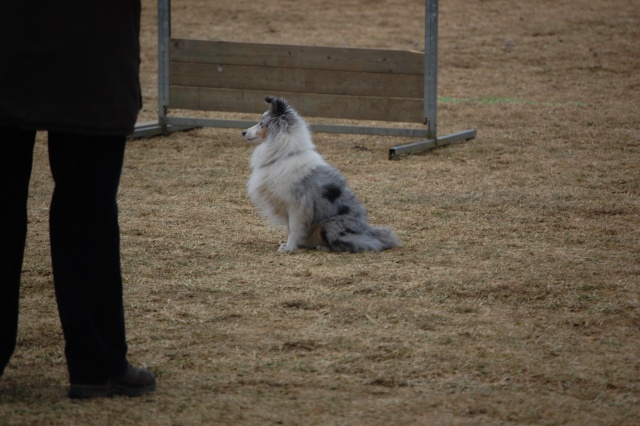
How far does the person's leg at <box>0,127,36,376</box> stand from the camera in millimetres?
3029

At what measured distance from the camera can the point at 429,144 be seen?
29.5 ft

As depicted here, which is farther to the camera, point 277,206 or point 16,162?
point 277,206

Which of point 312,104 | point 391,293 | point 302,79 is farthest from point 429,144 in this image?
point 391,293

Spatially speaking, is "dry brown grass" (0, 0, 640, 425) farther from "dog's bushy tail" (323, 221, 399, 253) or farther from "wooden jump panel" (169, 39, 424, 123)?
"wooden jump panel" (169, 39, 424, 123)

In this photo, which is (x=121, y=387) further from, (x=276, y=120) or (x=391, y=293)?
(x=276, y=120)

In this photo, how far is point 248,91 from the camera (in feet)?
30.9

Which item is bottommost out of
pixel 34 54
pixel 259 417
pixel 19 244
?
pixel 259 417

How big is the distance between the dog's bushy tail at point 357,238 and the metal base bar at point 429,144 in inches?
123

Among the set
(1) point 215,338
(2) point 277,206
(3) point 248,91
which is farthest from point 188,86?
(1) point 215,338

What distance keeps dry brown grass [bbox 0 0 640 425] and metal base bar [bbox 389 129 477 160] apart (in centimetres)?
12

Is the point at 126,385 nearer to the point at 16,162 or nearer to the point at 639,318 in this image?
the point at 16,162

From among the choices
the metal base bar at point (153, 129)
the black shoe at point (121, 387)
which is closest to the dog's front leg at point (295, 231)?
the black shoe at point (121, 387)

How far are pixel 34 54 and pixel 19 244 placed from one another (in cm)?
65

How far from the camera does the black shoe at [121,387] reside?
3133 millimetres
